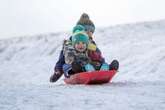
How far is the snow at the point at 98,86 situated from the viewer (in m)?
5.86

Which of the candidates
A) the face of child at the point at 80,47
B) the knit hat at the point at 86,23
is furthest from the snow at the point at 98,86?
the knit hat at the point at 86,23

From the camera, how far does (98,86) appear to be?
25.4 feet

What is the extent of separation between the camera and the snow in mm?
5859

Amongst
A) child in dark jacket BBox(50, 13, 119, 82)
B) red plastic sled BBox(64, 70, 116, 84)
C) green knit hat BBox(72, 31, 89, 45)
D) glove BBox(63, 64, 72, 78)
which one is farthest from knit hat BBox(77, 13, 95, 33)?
red plastic sled BBox(64, 70, 116, 84)

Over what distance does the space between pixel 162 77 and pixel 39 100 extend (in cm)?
570

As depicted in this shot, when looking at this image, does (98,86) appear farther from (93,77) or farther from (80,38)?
(80,38)

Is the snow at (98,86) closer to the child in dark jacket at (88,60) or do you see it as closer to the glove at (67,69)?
the glove at (67,69)

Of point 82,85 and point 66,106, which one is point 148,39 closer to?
point 82,85

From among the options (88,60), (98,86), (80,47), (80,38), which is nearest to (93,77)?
(98,86)

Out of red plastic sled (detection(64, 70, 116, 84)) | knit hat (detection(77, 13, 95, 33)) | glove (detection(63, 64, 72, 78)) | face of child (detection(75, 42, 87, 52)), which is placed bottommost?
red plastic sled (detection(64, 70, 116, 84))

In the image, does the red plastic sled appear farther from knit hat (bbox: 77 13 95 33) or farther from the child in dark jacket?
knit hat (bbox: 77 13 95 33)

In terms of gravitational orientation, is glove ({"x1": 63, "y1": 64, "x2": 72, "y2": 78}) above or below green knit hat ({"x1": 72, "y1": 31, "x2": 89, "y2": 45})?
below

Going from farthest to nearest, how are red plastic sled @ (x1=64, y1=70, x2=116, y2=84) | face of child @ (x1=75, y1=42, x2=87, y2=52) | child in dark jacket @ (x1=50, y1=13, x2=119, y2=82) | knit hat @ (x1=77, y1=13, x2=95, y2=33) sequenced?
knit hat @ (x1=77, y1=13, x2=95, y2=33)
face of child @ (x1=75, y1=42, x2=87, y2=52)
child in dark jacket @ (x1=50, y1=13, x2=119, y2=82)
red plastic sled @ (x1=64, y1=70, x2=116, y2=84)

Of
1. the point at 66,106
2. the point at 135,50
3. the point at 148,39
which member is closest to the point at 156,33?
the point at 148,39
